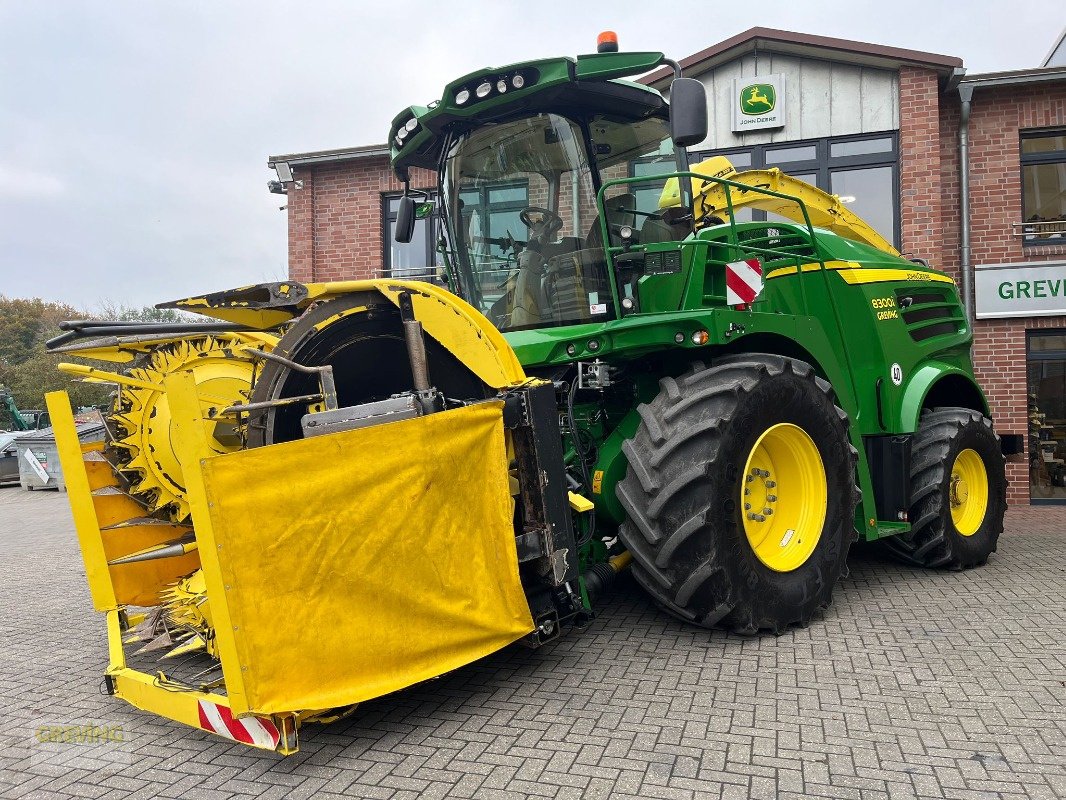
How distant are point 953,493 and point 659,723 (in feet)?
13.0

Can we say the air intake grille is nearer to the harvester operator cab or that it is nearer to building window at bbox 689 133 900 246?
the harvester operator cab

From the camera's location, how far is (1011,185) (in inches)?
386

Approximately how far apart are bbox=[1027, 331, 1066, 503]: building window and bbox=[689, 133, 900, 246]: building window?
223cm

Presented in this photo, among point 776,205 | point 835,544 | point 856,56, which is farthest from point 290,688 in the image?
point 856,56

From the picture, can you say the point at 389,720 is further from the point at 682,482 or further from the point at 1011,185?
the point at 1011,185

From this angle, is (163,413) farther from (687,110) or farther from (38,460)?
(38,460)

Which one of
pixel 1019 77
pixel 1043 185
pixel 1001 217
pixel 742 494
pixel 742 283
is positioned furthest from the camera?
pixel 1043 185

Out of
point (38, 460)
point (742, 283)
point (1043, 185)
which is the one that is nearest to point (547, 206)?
point (742, 283)

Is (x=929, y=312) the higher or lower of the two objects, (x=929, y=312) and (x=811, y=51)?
the lower

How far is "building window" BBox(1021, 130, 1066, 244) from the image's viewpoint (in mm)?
9781

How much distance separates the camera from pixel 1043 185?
9.91 meters

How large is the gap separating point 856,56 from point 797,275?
20.1 ft

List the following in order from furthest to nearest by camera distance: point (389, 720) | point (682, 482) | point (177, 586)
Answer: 1. point (177, 586)
2. point (682, 482)
3. point (389, 720)

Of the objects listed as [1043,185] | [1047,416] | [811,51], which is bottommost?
[1047,416]
